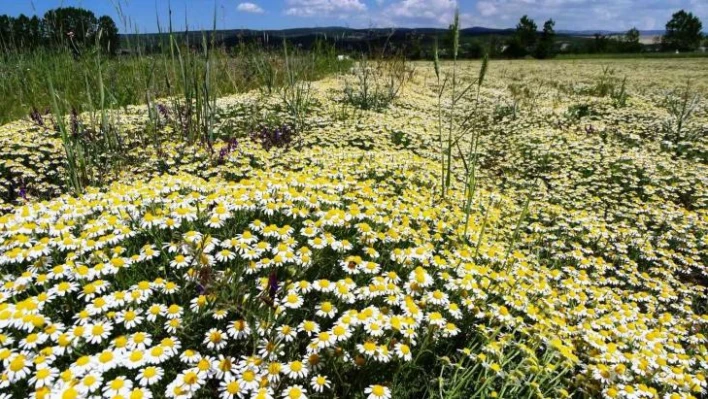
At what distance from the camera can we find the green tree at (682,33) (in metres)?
74.9

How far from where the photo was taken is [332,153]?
520cm

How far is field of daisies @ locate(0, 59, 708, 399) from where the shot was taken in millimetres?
1956

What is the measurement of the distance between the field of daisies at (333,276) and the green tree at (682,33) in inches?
3389

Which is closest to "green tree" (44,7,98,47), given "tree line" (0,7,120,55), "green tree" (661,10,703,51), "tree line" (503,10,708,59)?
"tree line" (0,7,120,55)

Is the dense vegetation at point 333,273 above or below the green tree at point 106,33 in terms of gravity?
below

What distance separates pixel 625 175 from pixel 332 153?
3683 mm

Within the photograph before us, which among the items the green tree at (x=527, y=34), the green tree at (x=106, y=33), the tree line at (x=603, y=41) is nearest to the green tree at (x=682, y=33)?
the tree line at (x=603, y=41)

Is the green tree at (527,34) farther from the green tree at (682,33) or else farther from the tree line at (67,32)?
the tree line at (67,32)

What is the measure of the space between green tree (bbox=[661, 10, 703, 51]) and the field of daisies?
86071 millimetres

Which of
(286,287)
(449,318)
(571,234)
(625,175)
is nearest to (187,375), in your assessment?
(286,287)

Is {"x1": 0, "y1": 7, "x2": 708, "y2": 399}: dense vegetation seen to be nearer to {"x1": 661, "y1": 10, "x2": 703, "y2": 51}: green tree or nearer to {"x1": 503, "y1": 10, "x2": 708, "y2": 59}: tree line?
{"x1": 503, "y1": 10, "x2": 708, "y2": 59}: tree line

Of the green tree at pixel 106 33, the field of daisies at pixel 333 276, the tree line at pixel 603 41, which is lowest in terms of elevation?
the field of daisies at pixel 333 276

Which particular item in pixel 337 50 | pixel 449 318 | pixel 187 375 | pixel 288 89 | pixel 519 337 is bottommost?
pixel 519 337

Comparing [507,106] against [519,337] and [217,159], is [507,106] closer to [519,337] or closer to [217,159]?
[217,159]
